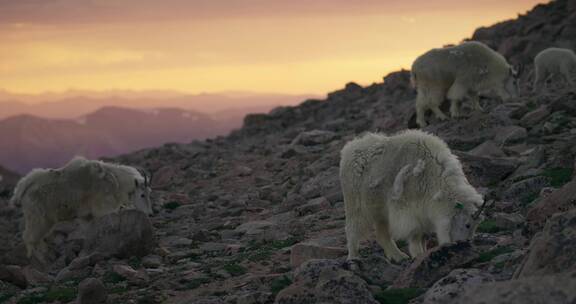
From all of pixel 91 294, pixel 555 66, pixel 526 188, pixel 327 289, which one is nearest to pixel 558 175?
pixel 526 188

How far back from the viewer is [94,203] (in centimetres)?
1875

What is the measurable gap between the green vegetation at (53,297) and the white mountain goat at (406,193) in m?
4.73

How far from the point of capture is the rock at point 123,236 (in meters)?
15.2

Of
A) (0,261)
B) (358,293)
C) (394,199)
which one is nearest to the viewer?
(358,293)

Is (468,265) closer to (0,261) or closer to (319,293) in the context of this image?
(319,293)

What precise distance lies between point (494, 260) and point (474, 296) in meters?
3.16

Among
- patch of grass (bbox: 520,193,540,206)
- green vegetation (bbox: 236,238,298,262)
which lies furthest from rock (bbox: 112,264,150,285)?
patch of grass (bbox: 520,193,540,206)

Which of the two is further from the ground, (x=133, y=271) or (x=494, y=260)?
(x=494, y=260)

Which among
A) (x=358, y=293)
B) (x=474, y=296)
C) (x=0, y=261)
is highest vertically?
(x=474, y=296)

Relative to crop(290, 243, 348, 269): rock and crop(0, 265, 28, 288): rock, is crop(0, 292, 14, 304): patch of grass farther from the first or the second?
crop(290, 243, 348, 269): rock

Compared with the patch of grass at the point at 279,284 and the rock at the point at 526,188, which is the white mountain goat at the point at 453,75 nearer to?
the rock at the point at 526,188

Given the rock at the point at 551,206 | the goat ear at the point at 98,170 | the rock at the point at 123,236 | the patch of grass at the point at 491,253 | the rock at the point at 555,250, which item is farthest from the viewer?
the goat ear at the point at 98,170

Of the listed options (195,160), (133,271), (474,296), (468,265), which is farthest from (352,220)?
(195,160)

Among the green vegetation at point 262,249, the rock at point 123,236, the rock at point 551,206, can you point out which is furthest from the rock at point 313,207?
the rock at point 551,206
